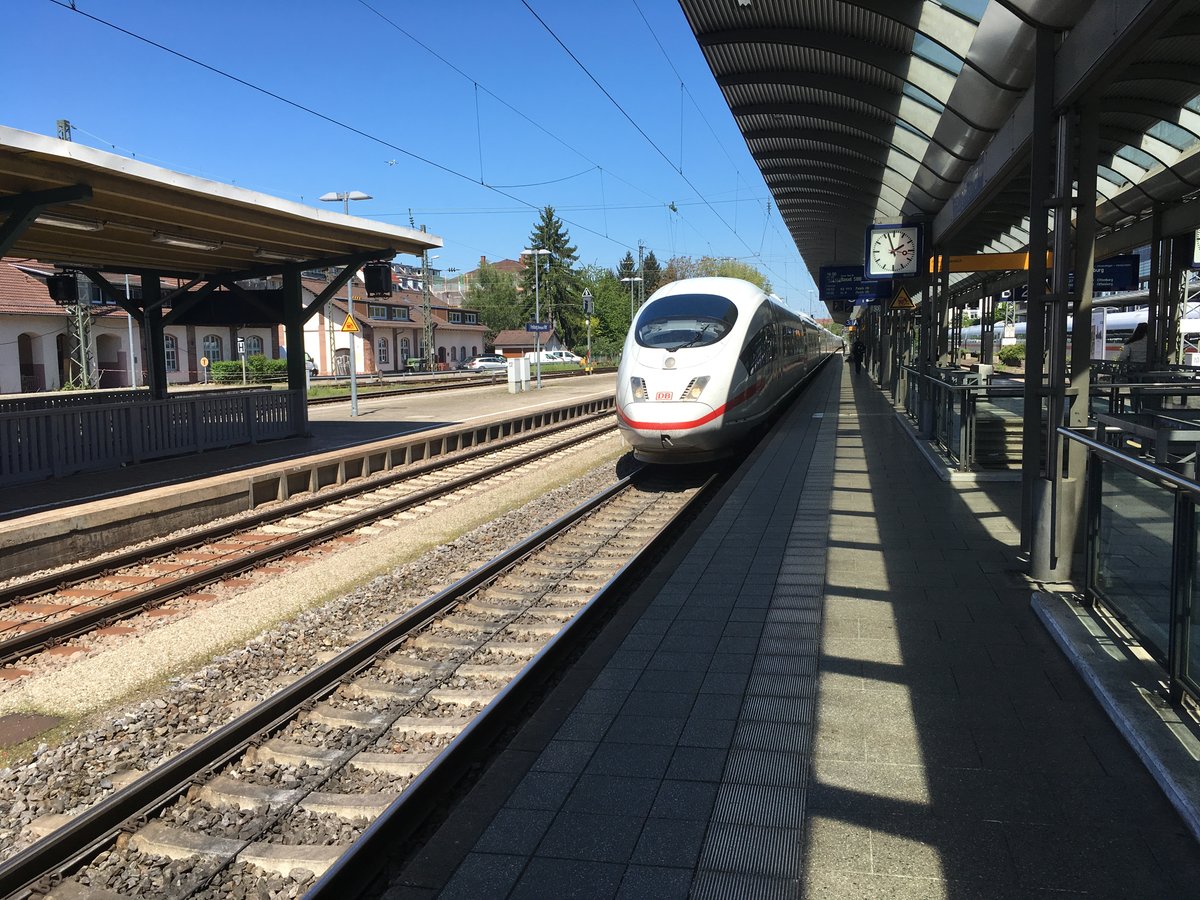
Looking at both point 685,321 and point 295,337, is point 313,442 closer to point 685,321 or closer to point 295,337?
point 295,337

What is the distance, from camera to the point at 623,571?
25.3 ft

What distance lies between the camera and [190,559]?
9.22 m

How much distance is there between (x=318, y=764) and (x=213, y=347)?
50.0m

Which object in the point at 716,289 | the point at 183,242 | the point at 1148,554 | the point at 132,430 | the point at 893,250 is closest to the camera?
the point at 1148,554

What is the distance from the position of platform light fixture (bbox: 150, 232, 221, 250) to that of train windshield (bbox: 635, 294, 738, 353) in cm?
668

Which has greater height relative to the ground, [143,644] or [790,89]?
[790,89]

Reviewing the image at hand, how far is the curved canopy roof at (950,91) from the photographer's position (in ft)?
20.5

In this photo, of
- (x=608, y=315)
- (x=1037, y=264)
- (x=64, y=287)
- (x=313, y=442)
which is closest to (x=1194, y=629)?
(x=1037, y=264)

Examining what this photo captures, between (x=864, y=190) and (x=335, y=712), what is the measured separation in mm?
16900

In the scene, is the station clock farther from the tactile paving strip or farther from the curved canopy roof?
the tactile paving strip

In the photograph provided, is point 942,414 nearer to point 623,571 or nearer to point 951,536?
point 951,536

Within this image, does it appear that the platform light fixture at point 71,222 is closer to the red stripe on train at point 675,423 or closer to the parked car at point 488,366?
the red stripe on train at point 675,423

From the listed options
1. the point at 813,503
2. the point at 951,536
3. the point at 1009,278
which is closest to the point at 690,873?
the point at 951,536

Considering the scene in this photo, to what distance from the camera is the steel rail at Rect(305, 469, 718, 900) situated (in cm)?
344
